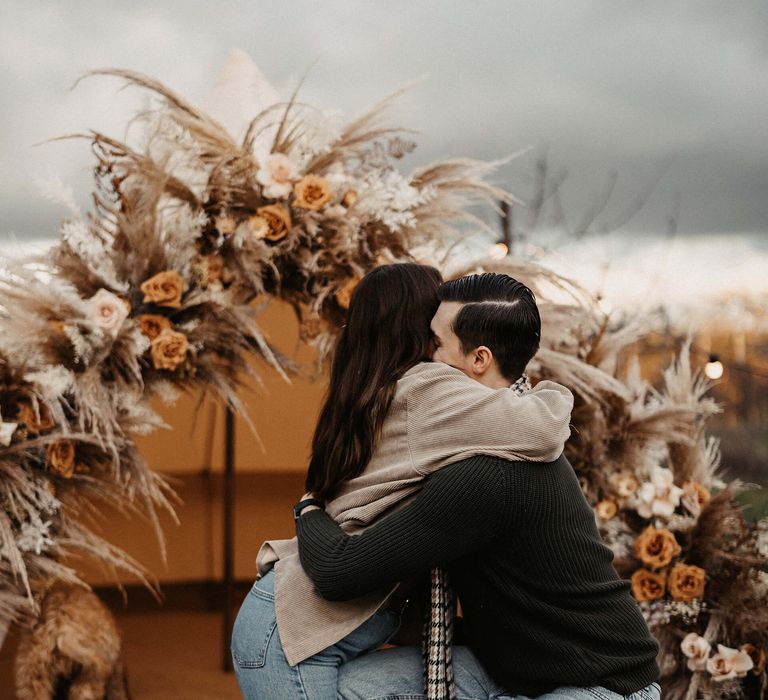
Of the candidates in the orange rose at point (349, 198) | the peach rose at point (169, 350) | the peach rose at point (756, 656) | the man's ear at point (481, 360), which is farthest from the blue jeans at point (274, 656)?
the peach rose at point (756, 656)

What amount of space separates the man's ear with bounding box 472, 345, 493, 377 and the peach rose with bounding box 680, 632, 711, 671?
1.46 meters

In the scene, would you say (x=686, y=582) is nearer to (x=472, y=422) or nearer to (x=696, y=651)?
(x=696, y=651)

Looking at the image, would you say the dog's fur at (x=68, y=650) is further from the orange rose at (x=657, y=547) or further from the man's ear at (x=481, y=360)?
the orange rose at (x=657, y=547)

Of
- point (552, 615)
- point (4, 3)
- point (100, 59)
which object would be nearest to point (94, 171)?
point (552, 615)

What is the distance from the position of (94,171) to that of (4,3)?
512 centimetres

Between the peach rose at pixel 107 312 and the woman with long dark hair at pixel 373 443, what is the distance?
0.82 metres

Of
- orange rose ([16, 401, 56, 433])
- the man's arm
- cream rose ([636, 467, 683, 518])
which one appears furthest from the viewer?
cream rose ([636, 467, 683, 518])

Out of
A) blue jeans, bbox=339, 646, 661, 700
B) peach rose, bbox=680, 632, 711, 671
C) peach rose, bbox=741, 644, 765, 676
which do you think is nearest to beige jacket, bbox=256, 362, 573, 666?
blue jeans, bbox=339, 646, 661, 700

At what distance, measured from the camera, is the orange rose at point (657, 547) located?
2805 mm

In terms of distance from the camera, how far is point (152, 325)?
2.52 metres

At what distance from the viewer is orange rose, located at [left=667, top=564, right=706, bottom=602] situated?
2.79 meters

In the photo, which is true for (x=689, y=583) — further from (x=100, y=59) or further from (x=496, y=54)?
(x=496, y=54)

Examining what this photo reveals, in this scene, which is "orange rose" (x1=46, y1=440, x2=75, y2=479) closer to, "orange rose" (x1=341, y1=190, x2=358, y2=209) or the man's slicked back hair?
"orange rose" (x1=341, y1=190, x2=358, y2=209)

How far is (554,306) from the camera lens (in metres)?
2.76
